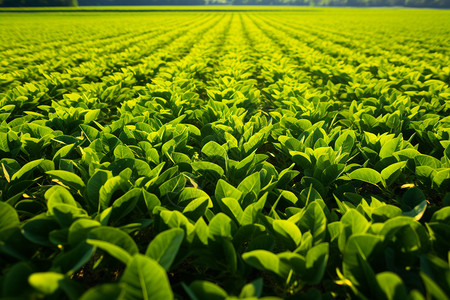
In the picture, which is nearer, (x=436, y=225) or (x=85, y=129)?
(x=436, y=225)

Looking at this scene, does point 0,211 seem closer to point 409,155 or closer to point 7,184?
point 7,184

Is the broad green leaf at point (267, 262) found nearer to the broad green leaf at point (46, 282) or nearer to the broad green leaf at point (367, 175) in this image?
the broad green leaf at point (46, 282)

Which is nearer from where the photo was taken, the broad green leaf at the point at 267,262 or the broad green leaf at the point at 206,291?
the broad green leaf at the point at 206,291

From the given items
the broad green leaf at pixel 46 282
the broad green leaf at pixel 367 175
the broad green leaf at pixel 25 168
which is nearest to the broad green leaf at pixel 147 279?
the broad green leaf at pixel 46 282

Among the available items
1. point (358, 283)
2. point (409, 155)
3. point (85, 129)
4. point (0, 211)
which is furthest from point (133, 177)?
point (409, 155)

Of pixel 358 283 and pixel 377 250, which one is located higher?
pixel 377 250

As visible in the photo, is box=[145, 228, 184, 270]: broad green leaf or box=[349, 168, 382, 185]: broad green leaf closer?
box=[145, 228, 184, 270]: broad green leaf

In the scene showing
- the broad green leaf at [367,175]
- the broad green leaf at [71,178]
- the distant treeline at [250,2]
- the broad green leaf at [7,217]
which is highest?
the distant treeline at [250,2]

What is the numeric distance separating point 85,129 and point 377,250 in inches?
102

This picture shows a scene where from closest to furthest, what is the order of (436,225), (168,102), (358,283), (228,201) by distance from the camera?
(358,283)
(436,225)
(228,201)
(168,102)

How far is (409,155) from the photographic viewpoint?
7.00ft

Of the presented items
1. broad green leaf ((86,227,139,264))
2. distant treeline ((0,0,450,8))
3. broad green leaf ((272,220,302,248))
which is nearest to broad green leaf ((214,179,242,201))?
broad green leaf ((272,220,302,248))

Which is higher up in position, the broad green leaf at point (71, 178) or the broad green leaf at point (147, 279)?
the broad green leaf at point (147, 279)

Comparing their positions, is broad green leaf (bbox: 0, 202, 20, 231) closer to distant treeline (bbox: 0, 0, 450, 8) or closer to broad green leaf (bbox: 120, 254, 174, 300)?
broad green leaf (bbox: 120, 254, 174, 300)
